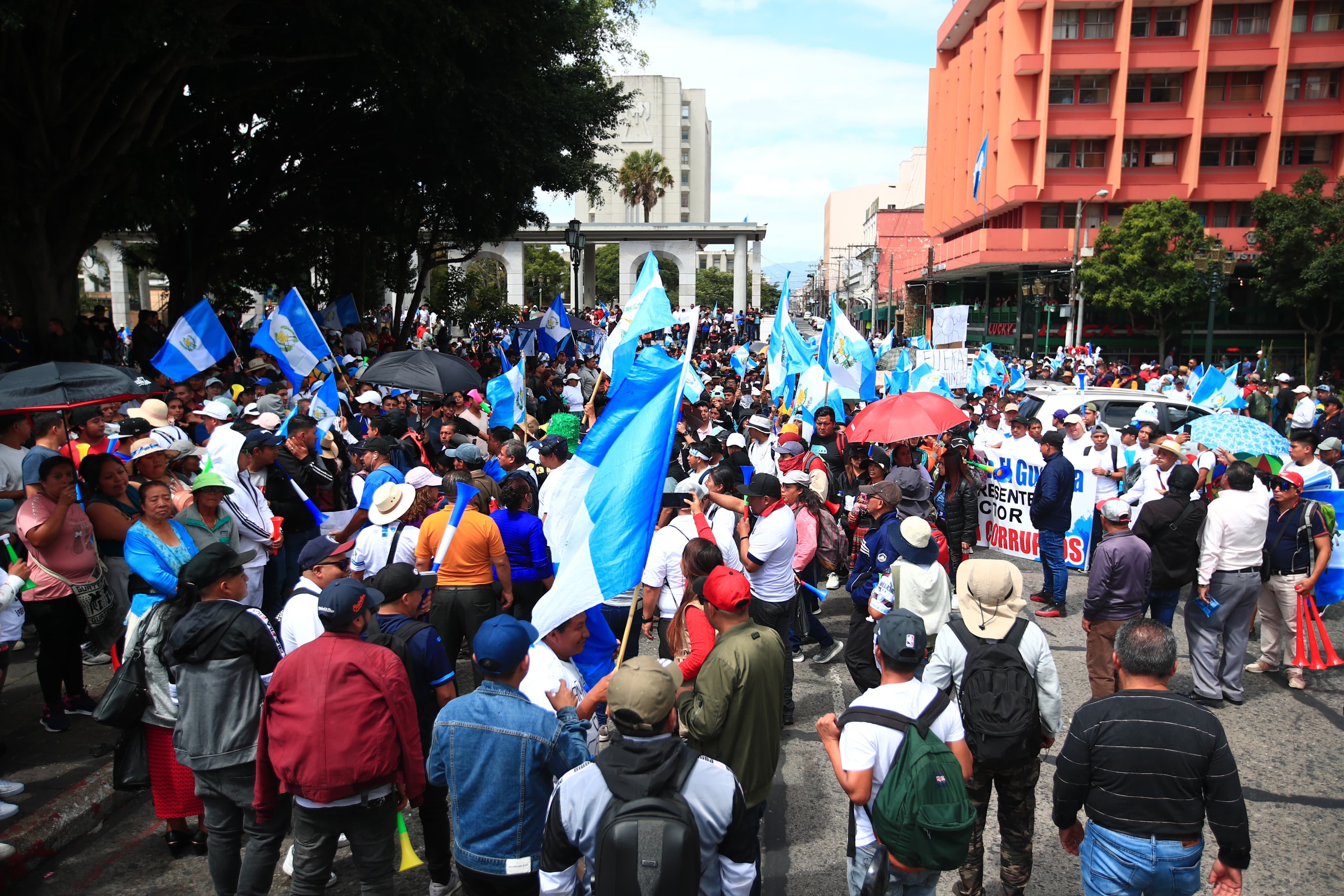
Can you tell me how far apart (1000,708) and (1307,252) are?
41.5 metres

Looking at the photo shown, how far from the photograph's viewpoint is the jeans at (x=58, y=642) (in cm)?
547

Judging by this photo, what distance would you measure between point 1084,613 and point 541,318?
1437 centimetres

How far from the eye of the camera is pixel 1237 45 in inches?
1711

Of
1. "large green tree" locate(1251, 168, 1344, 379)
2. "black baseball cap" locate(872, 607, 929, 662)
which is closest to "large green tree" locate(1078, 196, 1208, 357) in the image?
"large green tree" locate(1251, 168, 1344, 379)

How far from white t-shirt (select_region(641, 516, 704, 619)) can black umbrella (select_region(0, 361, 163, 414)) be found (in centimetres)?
420

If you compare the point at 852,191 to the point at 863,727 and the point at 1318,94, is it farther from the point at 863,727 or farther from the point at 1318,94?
the point at 863,727

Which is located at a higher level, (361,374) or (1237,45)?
(1237,45)

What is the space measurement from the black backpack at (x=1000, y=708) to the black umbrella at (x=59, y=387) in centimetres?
611

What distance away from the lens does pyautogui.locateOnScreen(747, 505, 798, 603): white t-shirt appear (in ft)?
18.1

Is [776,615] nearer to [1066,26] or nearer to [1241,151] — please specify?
[1066,26]

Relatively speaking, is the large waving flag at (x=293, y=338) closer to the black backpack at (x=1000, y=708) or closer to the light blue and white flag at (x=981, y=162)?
the black backpack at (x=1000, y=708)

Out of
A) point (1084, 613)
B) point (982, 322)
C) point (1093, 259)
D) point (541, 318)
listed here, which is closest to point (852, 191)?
point (982, 322)

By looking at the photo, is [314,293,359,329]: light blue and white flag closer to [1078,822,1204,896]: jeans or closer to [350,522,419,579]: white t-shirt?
[350,522,419,579]: white t-shirt

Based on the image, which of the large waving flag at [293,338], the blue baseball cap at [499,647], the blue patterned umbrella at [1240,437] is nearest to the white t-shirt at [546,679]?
the blue baseball cap at [499,647]
